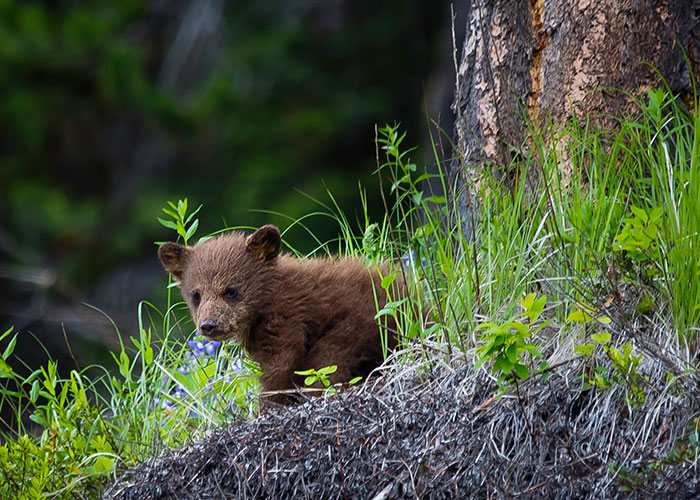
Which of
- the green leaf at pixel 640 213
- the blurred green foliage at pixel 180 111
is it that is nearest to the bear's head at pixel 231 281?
the green leaf at pixel 640 213

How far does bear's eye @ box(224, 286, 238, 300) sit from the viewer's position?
3.85 m

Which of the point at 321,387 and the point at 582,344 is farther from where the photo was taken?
the point at 321,387

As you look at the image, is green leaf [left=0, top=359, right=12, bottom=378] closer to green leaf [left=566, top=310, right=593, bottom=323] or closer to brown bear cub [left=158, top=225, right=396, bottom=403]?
brown bear cub [left=158, top=225, right=396, bottom=403]

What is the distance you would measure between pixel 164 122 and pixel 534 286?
7723mm

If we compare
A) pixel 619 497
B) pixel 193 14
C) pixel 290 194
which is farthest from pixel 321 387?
pixel 193 14

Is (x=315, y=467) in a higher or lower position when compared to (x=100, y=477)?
higher

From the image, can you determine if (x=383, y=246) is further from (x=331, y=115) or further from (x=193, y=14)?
(x=193, y=14)

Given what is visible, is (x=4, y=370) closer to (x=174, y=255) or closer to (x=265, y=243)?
(x=174, y=255)

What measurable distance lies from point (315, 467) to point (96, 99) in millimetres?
9162

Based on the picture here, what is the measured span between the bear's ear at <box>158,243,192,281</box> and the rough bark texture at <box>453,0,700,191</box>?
1231mm

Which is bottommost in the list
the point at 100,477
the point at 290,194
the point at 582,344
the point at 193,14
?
the point at 290,194

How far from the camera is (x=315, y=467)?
292cm

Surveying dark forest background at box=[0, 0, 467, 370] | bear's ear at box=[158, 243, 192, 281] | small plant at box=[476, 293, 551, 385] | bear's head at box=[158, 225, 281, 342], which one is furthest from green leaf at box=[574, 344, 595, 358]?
dark forest background at box=[0, 0, 467, 370]

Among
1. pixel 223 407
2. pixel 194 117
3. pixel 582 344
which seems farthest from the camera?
pixel 194 117
